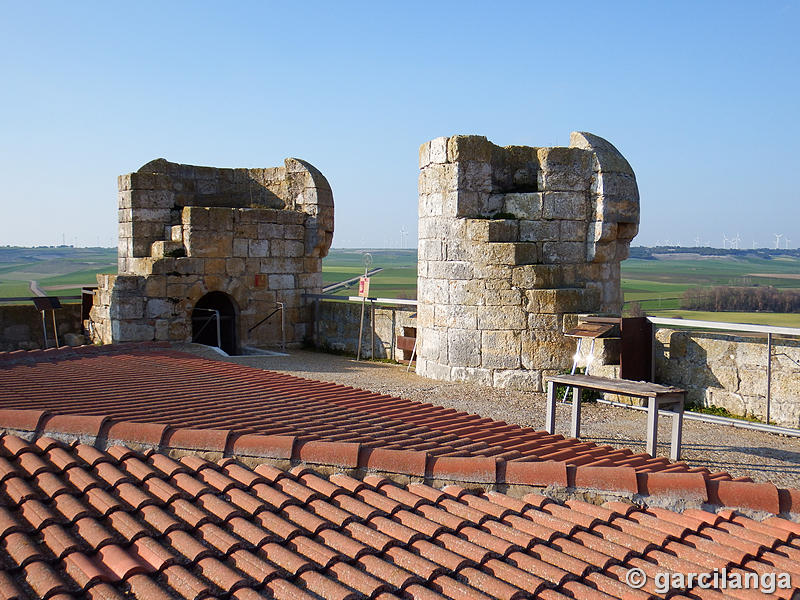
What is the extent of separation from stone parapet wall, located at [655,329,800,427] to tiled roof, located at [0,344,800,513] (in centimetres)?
391

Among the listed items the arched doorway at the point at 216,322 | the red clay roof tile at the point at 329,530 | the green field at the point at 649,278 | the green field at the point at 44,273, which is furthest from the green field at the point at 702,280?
the green field at the point at 44,273

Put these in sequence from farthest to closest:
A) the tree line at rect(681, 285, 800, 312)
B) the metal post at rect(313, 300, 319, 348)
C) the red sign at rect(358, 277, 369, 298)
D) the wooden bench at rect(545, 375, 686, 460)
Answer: the tree line at rect(681, 285, 800, 312) → the metal post at rect(313, 300, 319, 348) → the red sign at rect(358, 277, 369, 298) → the wooden bench at rect(545, 375, 686, 460)

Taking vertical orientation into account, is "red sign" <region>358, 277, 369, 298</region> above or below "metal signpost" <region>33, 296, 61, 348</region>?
above

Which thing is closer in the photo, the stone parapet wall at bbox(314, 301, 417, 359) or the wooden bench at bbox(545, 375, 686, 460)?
the wooden bench at bbox(545, 375, 686, 460)

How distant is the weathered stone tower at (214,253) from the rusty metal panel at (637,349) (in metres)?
7.40

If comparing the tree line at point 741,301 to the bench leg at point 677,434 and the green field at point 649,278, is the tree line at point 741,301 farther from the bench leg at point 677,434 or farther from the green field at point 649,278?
the bench leg at point 677,434

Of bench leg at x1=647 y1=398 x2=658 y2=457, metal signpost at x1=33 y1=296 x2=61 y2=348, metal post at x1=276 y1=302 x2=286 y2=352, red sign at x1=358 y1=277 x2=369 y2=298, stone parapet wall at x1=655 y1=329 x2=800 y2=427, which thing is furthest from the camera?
metal post at x1=276 y1=302 x2=286 y2=352

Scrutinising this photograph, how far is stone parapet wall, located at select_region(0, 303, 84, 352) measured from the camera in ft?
44.0

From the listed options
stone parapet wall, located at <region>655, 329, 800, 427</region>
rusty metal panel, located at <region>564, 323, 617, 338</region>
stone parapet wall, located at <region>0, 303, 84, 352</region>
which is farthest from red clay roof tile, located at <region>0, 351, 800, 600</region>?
stone parapet wall, located at <region>0, 303, 84, 352</region>

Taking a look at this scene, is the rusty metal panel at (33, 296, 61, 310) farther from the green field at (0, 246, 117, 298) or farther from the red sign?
the green field at (0, 246, 117, 298)

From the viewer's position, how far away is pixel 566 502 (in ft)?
13.1

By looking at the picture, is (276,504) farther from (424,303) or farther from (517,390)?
(424,303)

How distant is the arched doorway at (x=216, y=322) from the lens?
14672 millimetres

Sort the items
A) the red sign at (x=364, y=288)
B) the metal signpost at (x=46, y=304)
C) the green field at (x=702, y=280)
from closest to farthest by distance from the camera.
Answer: the red sign at (x=364, y=288), the metal signpost at (x=46, y=304), the green field at (x=702, y=280)
